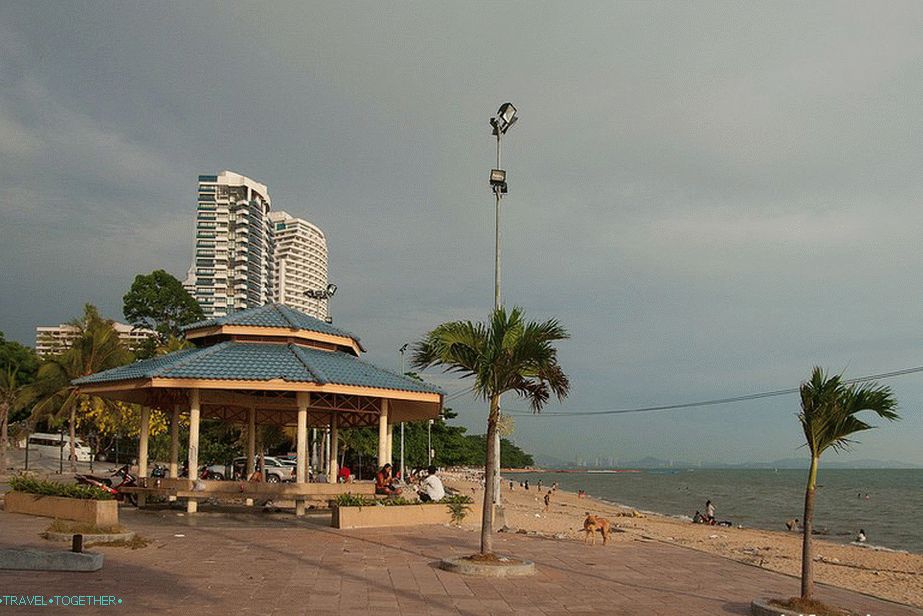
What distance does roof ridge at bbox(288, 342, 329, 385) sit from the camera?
18234 mm

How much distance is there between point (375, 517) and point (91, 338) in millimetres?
27724

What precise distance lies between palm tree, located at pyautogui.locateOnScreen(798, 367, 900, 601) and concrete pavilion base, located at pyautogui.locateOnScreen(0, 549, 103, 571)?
9303 millimetres

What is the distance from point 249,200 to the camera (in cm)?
15112

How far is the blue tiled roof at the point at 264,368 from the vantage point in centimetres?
1844

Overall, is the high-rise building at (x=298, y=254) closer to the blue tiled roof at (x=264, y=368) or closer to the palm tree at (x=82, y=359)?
the palm tree at (x=82, y=359)

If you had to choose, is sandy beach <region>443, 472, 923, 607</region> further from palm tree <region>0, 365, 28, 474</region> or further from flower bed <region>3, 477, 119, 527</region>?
palm tree <region>0, 365, 28, 474</region>

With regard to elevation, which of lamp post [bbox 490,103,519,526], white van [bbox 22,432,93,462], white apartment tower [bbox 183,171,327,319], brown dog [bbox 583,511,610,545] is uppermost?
white apartment tower [bbox 183,171,327,319]

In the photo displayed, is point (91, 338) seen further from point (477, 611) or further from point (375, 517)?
point (477, 611)

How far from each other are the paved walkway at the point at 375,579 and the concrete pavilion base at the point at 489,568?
181 mm

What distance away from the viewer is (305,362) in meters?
19.3

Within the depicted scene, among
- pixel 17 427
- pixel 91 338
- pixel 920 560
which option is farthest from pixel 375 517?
pixel 17 427

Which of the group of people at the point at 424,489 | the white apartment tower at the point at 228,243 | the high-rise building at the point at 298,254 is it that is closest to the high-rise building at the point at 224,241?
the white apartment tower at the point at 228,243

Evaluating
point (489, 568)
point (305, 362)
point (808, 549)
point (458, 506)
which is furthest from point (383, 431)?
point (808, 549)

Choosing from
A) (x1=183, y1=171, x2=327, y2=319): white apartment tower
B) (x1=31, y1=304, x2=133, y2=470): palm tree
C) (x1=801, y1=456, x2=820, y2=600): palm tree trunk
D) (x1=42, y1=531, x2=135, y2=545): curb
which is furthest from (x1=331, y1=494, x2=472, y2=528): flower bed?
(x1=183, y1=171, x2=327, y2=319): white apartment tower
